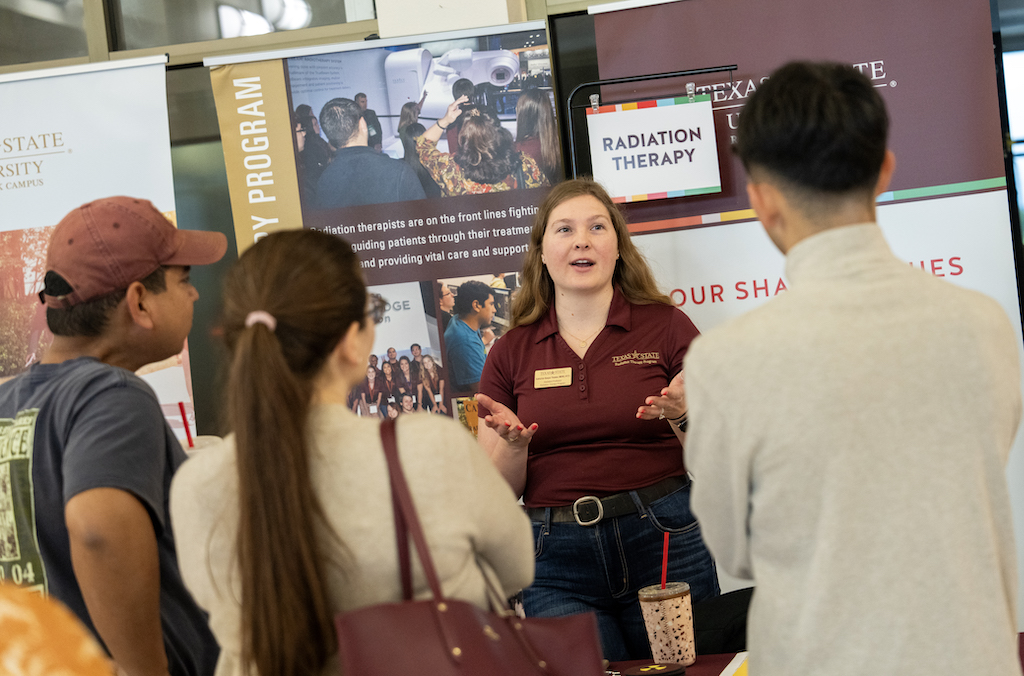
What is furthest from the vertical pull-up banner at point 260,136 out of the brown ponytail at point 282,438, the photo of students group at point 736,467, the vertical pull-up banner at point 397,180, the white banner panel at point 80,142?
the brown ponytail at point 282,438

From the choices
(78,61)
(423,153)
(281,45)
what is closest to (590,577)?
(423,153)

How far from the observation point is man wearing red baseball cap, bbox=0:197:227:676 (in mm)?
1432

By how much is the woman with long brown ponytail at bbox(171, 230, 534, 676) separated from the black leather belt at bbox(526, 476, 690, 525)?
3.27ft

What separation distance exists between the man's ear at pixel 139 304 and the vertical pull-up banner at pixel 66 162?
6.01ft

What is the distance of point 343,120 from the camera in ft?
10.8

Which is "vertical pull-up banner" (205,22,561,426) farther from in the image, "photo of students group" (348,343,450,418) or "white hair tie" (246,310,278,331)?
"white hair tie" (246,310,278,331)

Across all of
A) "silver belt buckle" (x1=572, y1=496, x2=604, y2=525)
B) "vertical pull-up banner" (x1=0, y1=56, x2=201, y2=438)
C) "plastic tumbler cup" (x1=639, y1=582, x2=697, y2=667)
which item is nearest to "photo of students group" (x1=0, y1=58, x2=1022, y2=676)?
"plastic tumbler cup" (x1=639, y1=582, x2=697, y2=667)

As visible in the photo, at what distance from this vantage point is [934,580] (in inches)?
40.6

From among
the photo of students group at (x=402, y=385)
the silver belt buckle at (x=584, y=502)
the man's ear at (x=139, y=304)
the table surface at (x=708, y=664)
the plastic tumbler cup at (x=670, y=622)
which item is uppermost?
the man's ear at (x=139, y=304)

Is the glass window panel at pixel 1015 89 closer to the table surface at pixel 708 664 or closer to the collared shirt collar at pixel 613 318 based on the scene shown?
the collared shirt collar at pixel 613 318

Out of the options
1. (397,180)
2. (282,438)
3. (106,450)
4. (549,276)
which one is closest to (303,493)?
(282,438)

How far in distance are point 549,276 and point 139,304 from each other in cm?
128

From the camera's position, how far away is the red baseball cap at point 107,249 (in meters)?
1.55

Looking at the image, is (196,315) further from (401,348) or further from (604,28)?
(604,28)
